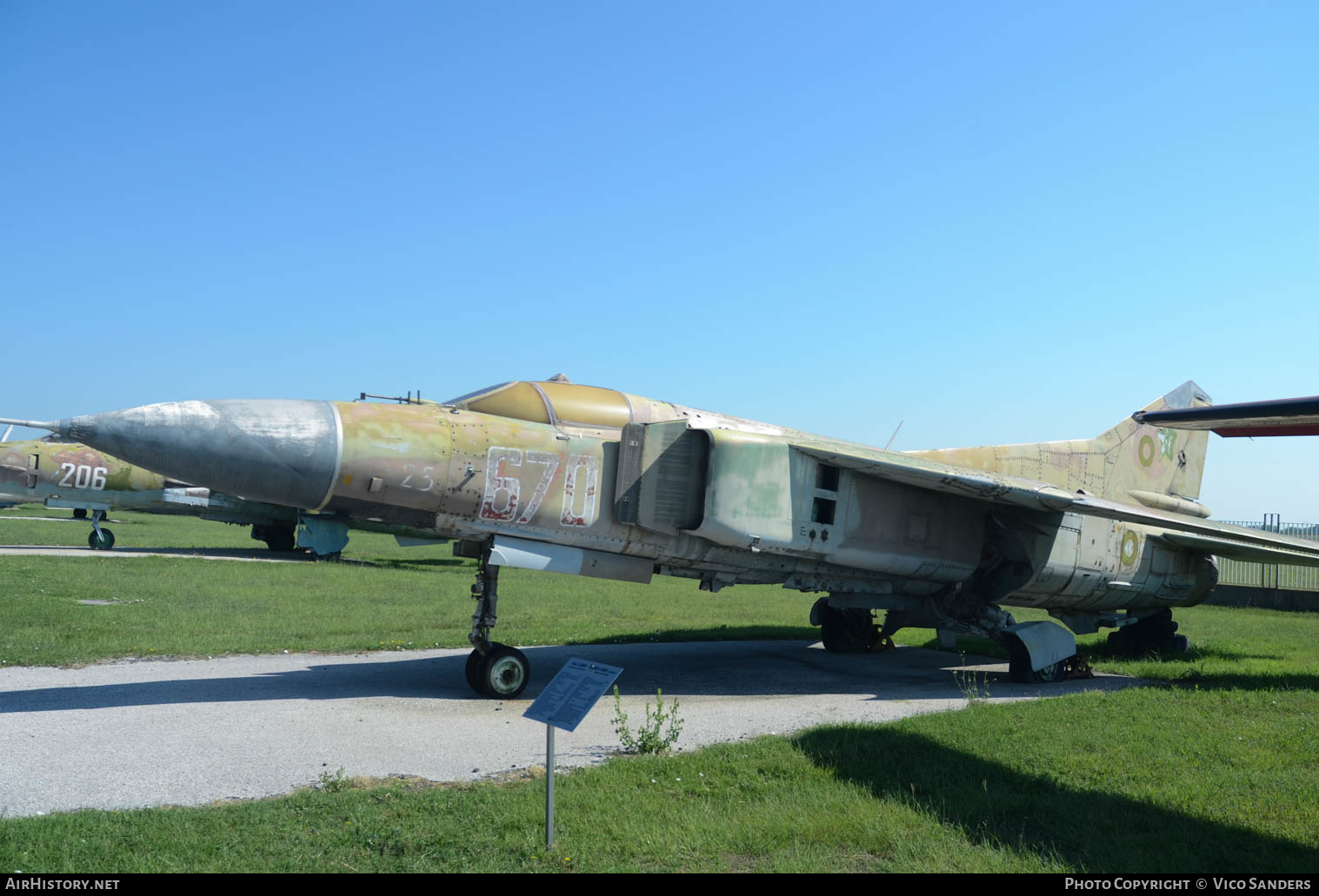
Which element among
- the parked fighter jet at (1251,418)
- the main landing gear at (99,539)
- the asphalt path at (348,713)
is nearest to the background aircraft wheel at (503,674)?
the asphalt path at (348,713)

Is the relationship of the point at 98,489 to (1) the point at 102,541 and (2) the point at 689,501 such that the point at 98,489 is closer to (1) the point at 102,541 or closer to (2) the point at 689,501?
(1) the point at 102,541

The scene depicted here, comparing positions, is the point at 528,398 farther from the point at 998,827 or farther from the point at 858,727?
the point at 998,827

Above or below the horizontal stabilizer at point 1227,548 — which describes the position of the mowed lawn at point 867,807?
below

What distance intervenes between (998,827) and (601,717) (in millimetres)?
3966

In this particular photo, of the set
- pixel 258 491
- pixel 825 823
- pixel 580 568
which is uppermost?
pixel 258 491

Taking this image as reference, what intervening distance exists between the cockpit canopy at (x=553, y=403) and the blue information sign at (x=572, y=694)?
13.4 feet

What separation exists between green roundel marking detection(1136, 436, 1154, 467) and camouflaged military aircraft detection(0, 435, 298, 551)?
22453mm

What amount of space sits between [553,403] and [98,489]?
81.9 ft

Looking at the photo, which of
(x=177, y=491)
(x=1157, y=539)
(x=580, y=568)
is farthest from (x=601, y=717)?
(x=177, y=491)

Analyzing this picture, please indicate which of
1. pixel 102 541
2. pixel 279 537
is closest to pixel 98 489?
pixel 102 541

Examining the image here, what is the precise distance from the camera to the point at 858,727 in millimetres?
7469

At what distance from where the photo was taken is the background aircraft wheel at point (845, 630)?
44.8 ft

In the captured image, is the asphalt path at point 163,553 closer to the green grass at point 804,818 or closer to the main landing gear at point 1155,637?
the main landing gear at point 1155,637

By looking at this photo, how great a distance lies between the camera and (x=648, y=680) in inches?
409
